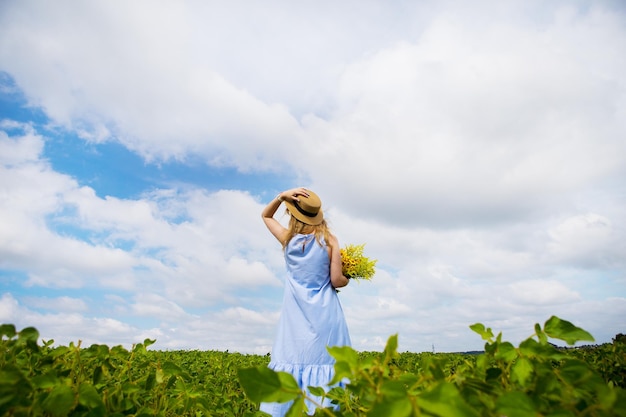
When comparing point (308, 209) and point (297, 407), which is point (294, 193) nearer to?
point (308, 209)

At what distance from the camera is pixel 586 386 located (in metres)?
0.99

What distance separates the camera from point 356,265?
6223 mm

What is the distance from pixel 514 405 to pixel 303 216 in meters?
5.55

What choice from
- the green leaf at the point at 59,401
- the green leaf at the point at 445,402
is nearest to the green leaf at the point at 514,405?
the green leaf at the point at 445,402

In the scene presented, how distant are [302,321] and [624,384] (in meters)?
4.15

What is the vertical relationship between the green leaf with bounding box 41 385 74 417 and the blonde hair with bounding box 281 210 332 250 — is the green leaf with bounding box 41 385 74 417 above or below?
below

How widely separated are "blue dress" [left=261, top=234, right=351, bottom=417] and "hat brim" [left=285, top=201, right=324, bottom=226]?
261 millimetres

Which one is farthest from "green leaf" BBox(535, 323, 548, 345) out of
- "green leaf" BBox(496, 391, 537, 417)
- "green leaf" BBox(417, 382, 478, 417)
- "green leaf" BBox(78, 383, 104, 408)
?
"green leaf" BBox(78, 383, 104, 408)

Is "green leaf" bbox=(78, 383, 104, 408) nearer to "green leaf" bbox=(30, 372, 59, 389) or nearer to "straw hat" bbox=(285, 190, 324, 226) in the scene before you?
"green leaf" bbox=(30, 372, 59, 389)

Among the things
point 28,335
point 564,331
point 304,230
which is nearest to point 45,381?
point 28,335

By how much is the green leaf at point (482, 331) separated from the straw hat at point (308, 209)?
4986 mm

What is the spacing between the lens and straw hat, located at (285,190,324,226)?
6.29 metres

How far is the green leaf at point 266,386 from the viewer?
0.87 meters

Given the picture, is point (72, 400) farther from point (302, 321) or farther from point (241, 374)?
point (302, 321)
